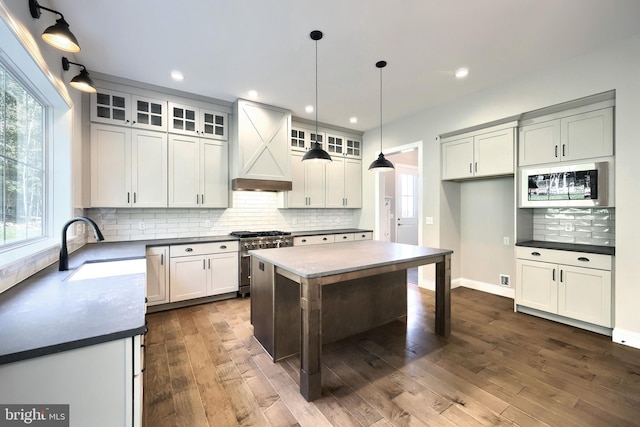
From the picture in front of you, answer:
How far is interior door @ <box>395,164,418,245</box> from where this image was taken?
7.04 m

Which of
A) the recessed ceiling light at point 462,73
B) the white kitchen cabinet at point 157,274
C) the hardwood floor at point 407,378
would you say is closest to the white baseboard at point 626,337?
the hardwood floor at point 407,378

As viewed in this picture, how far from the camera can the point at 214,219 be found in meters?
4.35

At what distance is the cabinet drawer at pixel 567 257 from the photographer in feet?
9.25

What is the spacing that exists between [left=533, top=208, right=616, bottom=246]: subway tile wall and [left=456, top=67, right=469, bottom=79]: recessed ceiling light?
2.04 m

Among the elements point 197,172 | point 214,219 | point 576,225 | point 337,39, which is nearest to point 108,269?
point 197,172

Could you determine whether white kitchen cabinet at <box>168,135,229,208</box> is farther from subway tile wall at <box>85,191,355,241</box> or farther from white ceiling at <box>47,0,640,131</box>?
white ceiling at <box>47,0,640,131</box>

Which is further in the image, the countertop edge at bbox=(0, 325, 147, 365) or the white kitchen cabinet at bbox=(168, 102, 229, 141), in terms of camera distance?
the white kitchen cabinet at bbox=(168, 102, 229, 141)

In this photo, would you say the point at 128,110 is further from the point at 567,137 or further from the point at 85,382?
the point at 567,137

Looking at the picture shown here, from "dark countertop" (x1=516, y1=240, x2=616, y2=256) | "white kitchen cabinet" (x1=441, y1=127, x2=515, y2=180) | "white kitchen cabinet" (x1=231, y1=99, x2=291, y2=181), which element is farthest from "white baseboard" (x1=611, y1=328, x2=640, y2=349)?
"white kitchen cabinet" (x1=231, y1=99, x2=291, y2=181)

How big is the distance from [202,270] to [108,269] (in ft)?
Answer: 5.18

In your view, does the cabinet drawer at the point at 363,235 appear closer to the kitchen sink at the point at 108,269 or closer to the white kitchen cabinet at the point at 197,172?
the white kitchen cabinet at the point at 197,172

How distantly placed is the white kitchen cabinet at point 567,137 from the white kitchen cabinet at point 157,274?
4.67 m

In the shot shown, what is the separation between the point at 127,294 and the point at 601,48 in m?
4.62

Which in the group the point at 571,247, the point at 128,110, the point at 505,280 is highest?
the point at 128,110
